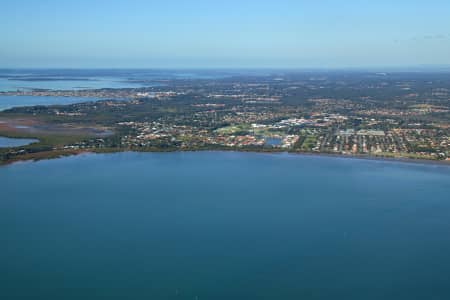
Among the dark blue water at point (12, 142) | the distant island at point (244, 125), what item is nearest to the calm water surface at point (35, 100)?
the distant island at point (244, 125)

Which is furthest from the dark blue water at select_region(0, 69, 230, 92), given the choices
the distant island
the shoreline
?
the shoreline

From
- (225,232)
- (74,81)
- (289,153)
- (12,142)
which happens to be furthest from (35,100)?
(225,232)

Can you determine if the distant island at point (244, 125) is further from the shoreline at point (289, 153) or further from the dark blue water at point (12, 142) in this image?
the dark blue water at point (12, 142)

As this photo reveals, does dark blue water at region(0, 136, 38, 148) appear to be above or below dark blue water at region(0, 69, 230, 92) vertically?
below

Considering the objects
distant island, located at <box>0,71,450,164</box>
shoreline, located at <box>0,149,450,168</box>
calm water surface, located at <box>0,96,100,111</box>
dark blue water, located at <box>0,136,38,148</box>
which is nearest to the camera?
shoreline, located at <box>0,149,450,168</box>

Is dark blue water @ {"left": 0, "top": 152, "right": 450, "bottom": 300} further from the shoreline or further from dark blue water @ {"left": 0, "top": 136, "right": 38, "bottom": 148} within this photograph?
dark blue water @ {"left": 0, "top": 136, "right": 38, "bottom": 148}

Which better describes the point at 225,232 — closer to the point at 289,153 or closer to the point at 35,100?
the point at 289,153

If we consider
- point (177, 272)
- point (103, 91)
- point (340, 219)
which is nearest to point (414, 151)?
point (340, 219)
